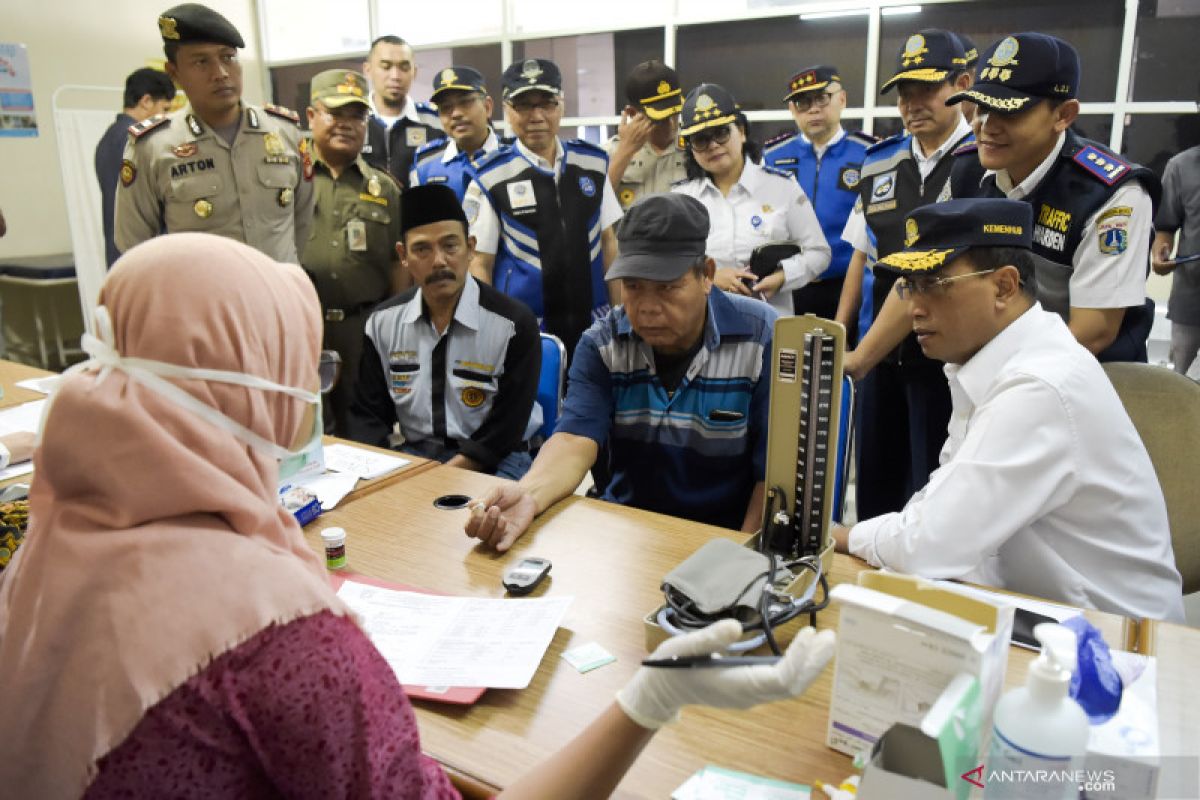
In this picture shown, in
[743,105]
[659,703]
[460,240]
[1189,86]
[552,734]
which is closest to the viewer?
[659,703]

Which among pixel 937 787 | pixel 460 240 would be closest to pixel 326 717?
pixel 937 787

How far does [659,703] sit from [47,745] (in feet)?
1.83

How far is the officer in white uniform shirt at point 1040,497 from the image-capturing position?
51.5 inches

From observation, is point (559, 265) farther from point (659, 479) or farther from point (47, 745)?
point (47, 745)

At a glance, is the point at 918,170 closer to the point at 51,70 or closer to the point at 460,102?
the point at 460,102

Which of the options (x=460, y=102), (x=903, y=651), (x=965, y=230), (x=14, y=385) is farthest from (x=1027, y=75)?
(x=14, y=385)

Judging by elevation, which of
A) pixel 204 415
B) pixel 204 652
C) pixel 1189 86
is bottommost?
pixel 204 652

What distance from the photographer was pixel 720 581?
114 cm

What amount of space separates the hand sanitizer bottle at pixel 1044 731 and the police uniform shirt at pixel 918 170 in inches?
80.8

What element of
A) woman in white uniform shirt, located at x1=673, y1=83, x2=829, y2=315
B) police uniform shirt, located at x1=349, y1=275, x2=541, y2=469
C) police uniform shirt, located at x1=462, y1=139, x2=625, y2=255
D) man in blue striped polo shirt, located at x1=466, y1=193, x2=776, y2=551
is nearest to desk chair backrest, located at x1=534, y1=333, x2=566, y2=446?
police uniform shirt, located at x1=349, y1=275, x2=541, y2=469

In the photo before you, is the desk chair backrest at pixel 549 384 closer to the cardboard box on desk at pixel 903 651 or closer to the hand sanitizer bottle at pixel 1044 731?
the cardboard box on desk at pixel 903 651

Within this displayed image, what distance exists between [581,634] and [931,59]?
239 cm

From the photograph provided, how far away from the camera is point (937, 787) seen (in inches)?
27.3

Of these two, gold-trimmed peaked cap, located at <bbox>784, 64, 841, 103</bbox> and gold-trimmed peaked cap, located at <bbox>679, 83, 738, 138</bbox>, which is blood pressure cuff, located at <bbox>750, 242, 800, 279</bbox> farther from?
gold-trimmed peaked cap, located at <bbox>784, 64, 841, 103</bbox>
